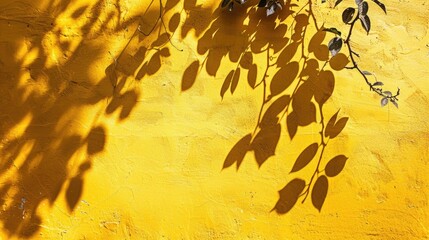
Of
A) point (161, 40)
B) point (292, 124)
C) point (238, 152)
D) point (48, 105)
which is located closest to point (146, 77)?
point (161, 40)

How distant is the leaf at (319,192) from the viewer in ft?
10.5

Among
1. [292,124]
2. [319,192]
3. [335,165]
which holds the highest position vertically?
[292,124]

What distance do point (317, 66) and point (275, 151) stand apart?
0.67m

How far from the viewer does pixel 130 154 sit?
9.94ft

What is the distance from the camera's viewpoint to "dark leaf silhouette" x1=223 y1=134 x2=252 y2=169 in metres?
3.13

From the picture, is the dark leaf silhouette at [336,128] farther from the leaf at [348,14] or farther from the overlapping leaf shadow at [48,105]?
the overlapping leaf shadow at [48,105]

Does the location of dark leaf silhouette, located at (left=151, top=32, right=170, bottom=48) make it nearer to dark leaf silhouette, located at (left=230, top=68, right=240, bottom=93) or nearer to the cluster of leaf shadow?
the cluster of leaf shadow

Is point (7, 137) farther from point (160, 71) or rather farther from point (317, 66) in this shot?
point (317, 66)

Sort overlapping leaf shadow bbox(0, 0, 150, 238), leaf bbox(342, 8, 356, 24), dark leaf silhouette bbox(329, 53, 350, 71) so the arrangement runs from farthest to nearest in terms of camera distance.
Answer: dark leaf silhouette bbox(329, 53, 350, 71) → leaf bbox(342, 8, 356, 24) → overlapping leaf shadow bbox(0, 0, 150, 238)

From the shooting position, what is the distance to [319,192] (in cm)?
320

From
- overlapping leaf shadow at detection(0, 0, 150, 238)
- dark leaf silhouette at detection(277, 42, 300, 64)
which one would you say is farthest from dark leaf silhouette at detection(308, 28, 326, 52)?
overlapping leaf shadow at detection(0, 0, 150, 238)

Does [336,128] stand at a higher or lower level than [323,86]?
lower

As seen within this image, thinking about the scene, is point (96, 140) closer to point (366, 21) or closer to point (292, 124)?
point (292, 124)

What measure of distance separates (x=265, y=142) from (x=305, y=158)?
30 cm
